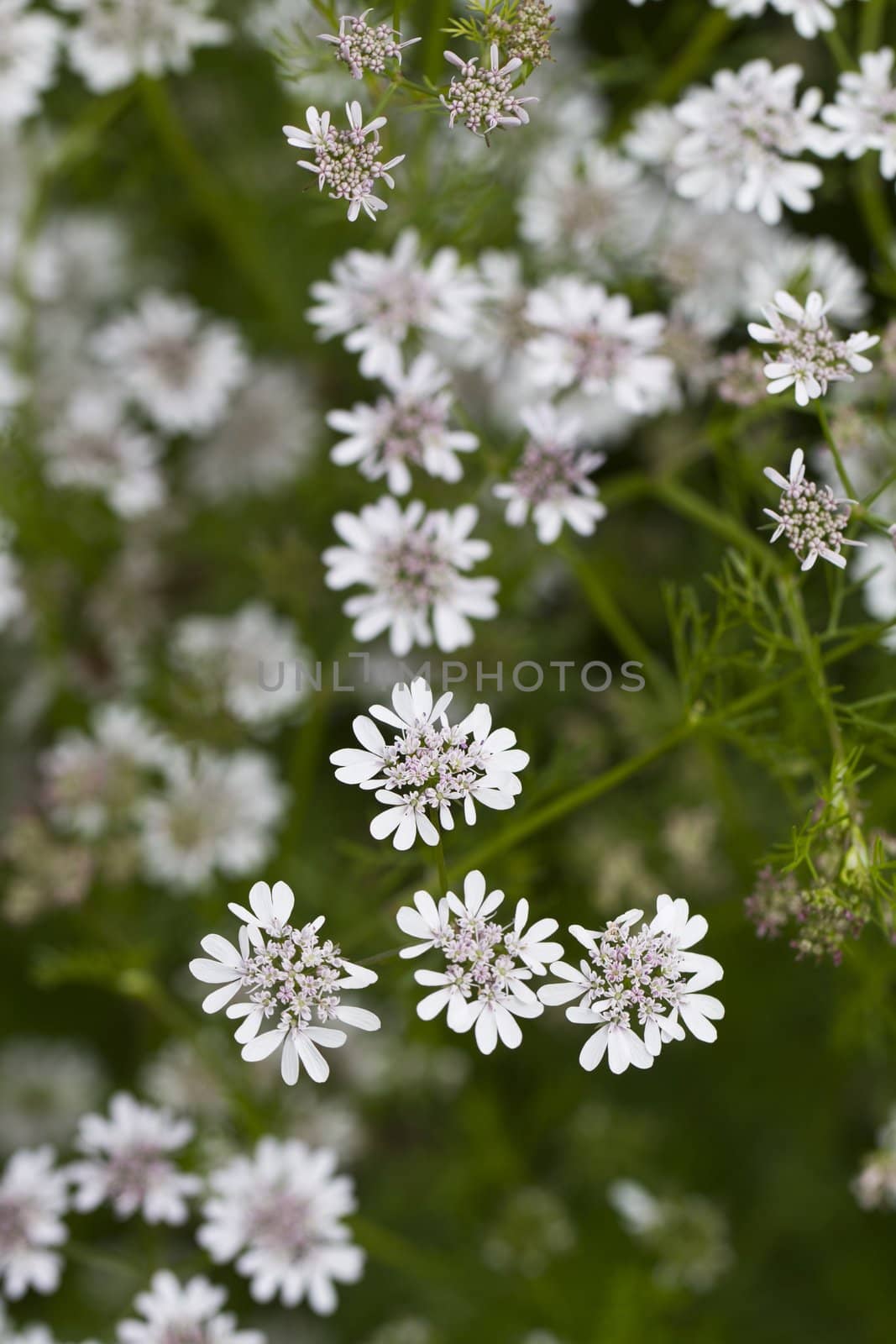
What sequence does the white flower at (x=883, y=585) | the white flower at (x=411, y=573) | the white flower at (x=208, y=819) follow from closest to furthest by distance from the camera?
the white flower at (x=411, y=573)
the white flower at (x=883, y=585)
the white flower at (x=208, y=819)

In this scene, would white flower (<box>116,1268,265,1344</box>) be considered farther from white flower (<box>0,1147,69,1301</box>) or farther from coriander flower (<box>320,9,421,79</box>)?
coriander flower (<box>320,9,421,79</box>)

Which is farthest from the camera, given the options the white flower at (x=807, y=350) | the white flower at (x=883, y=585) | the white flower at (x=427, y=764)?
the white flower at (x=883, y=585)

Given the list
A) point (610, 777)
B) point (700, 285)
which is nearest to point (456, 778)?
point (610, 777)

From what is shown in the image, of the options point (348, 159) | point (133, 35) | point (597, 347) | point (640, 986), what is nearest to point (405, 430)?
point (597, 347)

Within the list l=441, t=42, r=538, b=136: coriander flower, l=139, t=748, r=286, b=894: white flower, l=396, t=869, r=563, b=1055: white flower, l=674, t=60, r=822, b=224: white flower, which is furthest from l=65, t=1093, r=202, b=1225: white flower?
l=674, t=60, r=822, b=224: white flower

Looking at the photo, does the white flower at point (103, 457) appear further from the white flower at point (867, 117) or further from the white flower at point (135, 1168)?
the white flower at point (867, 117)

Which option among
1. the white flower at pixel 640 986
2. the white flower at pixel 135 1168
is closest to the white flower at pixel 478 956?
the white flower at pixel 640 986

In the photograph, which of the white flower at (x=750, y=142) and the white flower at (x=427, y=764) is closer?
the white flower at (x=427, y=764)
